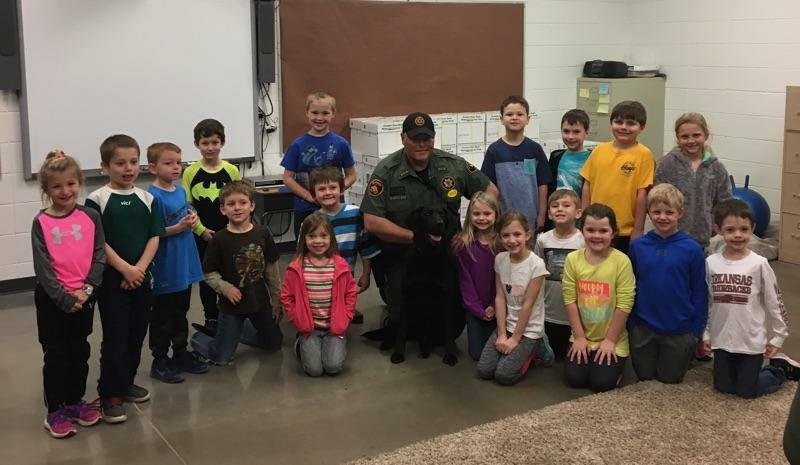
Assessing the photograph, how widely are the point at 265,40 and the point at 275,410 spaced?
3.45 meters

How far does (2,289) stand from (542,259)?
12.4 feet

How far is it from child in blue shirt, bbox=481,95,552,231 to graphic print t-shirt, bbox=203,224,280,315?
1.39m

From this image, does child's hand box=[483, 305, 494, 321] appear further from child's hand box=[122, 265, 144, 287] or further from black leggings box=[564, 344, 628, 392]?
child's hand box=[122, 265, 144, 287]

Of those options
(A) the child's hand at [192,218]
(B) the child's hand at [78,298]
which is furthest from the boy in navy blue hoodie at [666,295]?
(B) the child's hand at [78,298]

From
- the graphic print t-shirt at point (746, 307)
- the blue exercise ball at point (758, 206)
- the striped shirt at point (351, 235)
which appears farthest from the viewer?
the blue exercise ball at point (758, 206)

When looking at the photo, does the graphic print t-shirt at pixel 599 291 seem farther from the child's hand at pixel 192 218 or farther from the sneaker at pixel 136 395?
the sneaker at pixel 136 395

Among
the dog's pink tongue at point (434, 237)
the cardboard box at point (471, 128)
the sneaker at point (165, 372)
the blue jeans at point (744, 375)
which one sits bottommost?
the sneaker at point (165, 372)

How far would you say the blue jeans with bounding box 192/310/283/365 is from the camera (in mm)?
4262

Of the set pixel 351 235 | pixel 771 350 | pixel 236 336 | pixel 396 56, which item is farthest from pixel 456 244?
pixel 396 56

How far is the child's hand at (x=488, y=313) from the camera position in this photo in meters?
4.23

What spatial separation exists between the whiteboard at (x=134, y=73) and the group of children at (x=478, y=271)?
161cm

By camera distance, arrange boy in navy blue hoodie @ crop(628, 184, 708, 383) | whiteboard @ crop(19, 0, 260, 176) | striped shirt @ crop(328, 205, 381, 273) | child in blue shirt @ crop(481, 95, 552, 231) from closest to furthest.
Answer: boy in navy blue hoodie @ crop(628, 184, 708, 383) → striped shirt @ crop(328, 205, 381, 273) → child in blue shirt @ crop(481, 95, 552, 231) → whiteboard @ crop(19, 0, 260, 176)

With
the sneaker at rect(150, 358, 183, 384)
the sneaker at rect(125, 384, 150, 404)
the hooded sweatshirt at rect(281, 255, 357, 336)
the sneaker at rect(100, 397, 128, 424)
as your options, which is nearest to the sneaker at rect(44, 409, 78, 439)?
the sneaker at rect(100, 397, 128, 424)

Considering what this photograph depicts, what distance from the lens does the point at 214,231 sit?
14.9 feet
